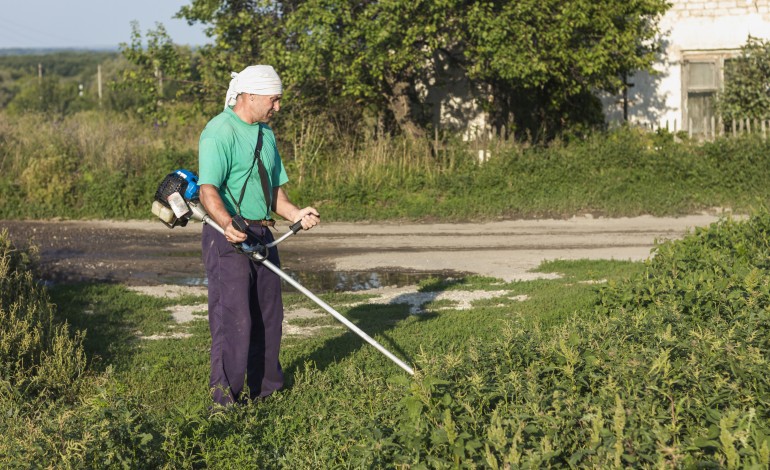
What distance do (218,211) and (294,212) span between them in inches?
27.0

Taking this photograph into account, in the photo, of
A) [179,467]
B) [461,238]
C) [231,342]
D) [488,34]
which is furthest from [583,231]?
[179,467]

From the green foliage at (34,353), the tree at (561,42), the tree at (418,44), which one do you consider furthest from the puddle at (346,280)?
the tree at (561,42)

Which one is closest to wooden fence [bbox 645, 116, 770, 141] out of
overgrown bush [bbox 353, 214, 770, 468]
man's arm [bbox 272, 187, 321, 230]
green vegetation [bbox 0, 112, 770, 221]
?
green vegetation [bbox 0, 112, 770, 221]

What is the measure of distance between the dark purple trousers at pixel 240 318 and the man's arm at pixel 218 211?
282 millimetres

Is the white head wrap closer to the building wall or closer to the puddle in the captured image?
the puddle

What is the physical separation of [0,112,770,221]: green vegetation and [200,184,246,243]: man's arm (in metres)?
11.0

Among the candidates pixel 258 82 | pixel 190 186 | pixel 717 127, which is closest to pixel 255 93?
pixel 258 82

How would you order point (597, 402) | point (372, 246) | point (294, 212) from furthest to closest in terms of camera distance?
point (372, 246) < point (294, 212) < point (597, 402)

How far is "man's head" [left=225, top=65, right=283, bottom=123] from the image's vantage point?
671 cm

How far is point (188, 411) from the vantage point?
5.98 metres

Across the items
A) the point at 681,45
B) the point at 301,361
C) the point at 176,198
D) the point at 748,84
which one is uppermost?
the point at 681,45

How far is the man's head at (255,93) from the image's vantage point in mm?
6715

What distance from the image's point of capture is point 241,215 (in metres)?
6.80

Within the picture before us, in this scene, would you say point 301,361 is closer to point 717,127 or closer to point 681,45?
point 717,127
